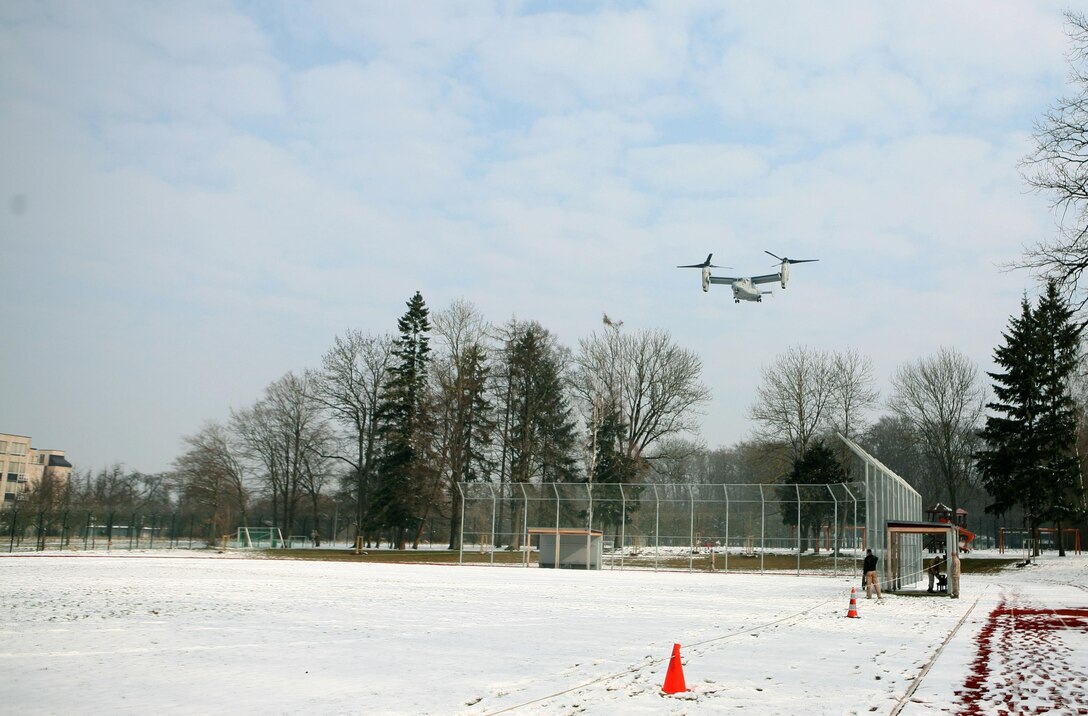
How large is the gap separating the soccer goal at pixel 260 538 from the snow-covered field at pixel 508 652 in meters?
38.9

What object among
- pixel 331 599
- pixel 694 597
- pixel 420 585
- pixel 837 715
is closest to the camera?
pixel 837 715

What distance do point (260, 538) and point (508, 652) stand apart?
53.6 metres

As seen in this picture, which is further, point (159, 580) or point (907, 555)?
point (907, 555)

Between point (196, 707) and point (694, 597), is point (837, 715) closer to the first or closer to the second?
point (196, 707)

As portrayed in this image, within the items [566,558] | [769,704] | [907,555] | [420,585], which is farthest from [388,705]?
[566,558]

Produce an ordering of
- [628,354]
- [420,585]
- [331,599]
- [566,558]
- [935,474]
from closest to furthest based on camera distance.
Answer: [331,599] → [420,585] → [566,558] → [628,354] → [935,474]

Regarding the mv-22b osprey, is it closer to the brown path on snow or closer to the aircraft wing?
the aircraft wing

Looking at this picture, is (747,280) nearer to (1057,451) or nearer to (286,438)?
(1057,451)

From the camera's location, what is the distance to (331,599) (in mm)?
19406

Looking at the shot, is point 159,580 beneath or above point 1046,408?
beneath

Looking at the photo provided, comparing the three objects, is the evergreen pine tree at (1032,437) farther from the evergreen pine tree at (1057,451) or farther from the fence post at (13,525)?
the fence post at (13,525)

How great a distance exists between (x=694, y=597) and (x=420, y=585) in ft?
24.5

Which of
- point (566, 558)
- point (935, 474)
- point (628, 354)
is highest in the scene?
point (628, 354)

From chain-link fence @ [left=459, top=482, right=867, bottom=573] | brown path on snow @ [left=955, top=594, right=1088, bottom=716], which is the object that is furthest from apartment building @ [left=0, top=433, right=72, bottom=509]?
brown path on snow @ [left=955, top=594, right=1088, bottom=716]
